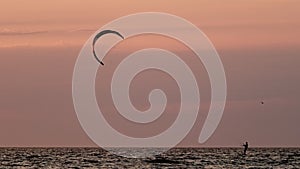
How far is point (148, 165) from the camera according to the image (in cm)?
8581

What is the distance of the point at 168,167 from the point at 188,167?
2.12m

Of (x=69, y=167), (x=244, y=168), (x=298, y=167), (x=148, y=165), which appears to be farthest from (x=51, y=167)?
(x=298, y=167)

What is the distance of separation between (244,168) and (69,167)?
558 inches

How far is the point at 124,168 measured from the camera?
80.1 meters

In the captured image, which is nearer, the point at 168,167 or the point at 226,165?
the point at 168,167

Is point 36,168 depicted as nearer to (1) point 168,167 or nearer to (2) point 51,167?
(2) point 51,167

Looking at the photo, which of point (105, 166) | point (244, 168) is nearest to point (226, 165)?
point (244, 168)

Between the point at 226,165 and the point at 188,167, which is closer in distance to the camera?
the point at 188,167

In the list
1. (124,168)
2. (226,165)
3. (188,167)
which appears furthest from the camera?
(226,165)

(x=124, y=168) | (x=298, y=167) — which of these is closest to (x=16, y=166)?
(x=124, y=168)

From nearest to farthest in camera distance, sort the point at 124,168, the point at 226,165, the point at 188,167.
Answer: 1. the point at 124,168
2. the point at 188,167
3. the point at 226,165

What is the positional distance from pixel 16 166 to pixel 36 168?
4084 millimetres

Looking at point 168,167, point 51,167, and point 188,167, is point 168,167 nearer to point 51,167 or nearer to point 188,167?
point 188,167

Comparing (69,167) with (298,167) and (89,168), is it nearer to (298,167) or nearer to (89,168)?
(89,168)
